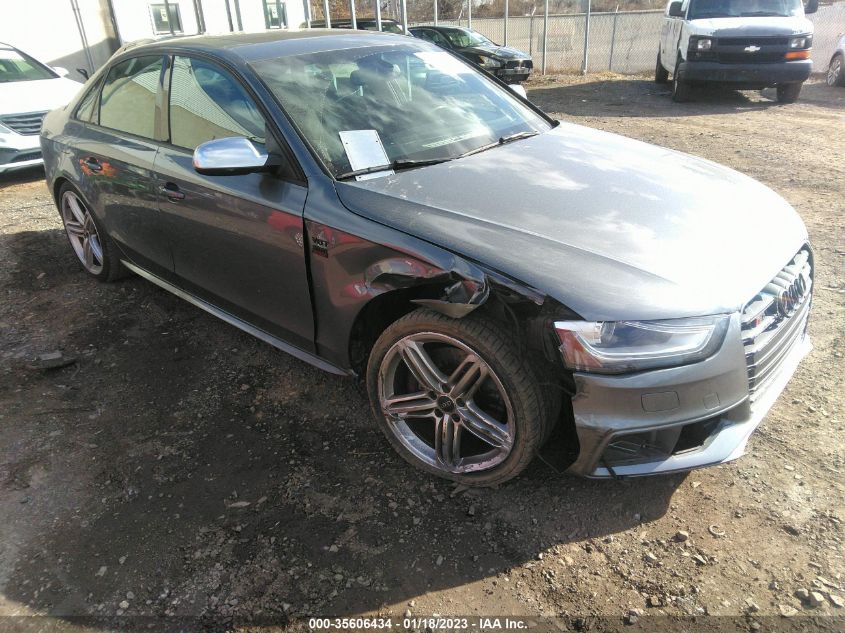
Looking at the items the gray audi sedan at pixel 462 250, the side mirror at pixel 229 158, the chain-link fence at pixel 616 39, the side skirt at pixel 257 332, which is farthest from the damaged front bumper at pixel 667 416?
the chain-link fence at pixel 616 39

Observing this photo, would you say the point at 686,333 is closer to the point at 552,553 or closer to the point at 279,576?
the point at 552,553

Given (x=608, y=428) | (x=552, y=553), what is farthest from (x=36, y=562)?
(x=608, y=428)

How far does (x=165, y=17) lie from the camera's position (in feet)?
49.5

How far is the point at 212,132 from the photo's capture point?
3.18 m

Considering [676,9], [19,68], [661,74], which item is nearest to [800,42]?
[676,9]

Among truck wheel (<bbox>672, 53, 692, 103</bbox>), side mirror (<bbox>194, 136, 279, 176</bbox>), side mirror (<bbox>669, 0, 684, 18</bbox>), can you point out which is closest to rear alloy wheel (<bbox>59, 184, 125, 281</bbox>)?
side mirror (<bbox>194, 136, 279, 176</bbox>)

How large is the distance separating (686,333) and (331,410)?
1.79 metres

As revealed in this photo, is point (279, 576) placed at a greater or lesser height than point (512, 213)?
lesser

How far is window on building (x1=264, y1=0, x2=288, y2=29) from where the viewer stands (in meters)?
17.7

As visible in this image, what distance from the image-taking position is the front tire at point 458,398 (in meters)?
2.21

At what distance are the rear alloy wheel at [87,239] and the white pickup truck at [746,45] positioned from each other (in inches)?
393

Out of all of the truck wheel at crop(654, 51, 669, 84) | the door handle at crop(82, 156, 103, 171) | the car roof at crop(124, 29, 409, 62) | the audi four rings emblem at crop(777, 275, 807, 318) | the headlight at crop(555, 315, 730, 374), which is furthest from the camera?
the truck wheel at crop(654, 51, 669, 84)

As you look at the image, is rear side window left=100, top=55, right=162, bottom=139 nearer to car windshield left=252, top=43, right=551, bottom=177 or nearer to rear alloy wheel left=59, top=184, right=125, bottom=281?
rear alloy wheel left=59, top=184, right=125, bottom=281

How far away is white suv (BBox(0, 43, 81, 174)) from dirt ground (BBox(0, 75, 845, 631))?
489cm
